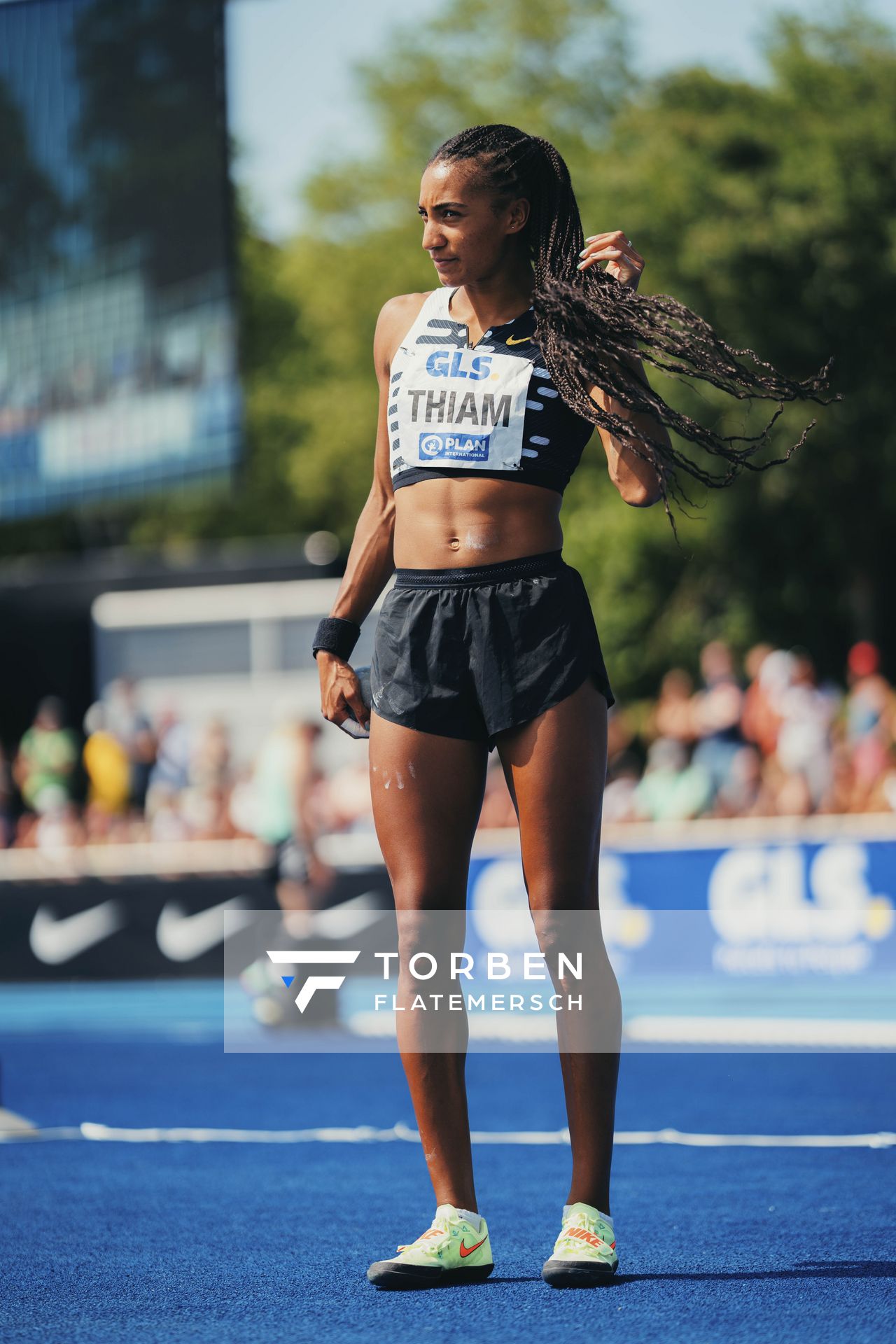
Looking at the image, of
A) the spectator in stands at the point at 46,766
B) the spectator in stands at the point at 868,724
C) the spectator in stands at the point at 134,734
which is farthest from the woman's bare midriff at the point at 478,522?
the spectator in stands at the point at 46,766

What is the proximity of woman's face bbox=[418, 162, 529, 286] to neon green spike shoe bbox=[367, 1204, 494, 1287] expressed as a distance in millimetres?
1905

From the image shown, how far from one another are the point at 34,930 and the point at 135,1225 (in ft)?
26.7

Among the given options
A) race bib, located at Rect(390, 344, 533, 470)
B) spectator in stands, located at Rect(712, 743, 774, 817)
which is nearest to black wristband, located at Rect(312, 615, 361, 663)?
race bib, located at Rect(390, 344, 533, 470)

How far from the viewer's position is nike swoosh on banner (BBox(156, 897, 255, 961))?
11.7 meters

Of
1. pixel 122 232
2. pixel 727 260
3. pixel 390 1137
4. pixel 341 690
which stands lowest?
pixel 390 1137

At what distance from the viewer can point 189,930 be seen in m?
11.7

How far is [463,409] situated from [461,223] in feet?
1.25

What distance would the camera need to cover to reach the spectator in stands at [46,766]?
15.8 m

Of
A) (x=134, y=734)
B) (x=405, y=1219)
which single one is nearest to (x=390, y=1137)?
(x=405, y=1219)

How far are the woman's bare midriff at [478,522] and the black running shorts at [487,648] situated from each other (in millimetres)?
24

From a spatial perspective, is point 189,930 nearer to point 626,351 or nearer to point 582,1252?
point 582,1252

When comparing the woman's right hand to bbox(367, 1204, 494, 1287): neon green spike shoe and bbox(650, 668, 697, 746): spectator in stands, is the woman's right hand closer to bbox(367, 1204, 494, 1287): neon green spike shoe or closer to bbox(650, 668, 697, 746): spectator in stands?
bbox(367, 1204, 494, 1287): neon green spike shoe

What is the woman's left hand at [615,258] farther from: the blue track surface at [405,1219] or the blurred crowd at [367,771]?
the blurred crowd at [367,771]

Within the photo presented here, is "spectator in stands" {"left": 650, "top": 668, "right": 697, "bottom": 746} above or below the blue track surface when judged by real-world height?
above
